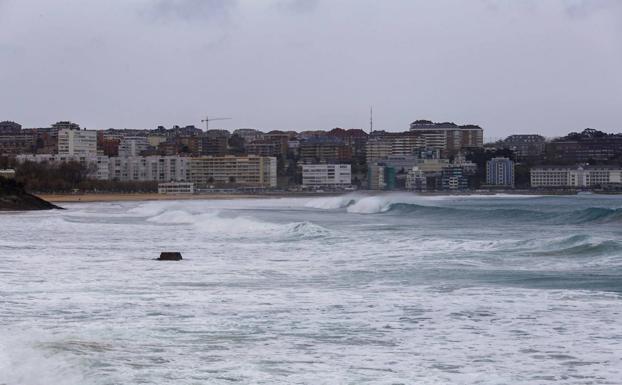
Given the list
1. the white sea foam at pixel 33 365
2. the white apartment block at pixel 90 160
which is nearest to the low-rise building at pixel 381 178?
the white apartment block at pixel 90 160

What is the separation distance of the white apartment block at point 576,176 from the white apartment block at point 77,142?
67.7 metres

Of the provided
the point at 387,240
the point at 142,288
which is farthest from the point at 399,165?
the point at 142,288

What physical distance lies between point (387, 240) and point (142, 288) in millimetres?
14056

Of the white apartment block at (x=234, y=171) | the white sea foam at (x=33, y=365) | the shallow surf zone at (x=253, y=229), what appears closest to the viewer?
the white sea foam at (x=33, y=365)

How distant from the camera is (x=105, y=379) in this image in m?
11.1

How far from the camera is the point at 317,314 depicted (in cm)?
1549

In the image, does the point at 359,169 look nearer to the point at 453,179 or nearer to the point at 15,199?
the point at 453,179

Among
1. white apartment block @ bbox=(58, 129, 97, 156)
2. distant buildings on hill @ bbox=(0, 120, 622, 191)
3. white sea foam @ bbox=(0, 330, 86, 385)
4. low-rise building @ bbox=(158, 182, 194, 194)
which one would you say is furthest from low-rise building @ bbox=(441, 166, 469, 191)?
white sea foam @ bbox=(0, 330, 86, 385)

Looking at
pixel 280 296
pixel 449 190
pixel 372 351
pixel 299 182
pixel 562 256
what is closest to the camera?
A: pixel 372 351

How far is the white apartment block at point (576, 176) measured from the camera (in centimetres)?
15650

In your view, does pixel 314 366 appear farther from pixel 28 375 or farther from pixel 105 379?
pixel 28 375

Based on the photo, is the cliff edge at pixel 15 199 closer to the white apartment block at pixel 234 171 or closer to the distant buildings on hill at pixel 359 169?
the distant buildings on hill at pixel 359 169

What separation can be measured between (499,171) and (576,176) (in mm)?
11989

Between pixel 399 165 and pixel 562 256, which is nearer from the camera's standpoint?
pixel 562 256
